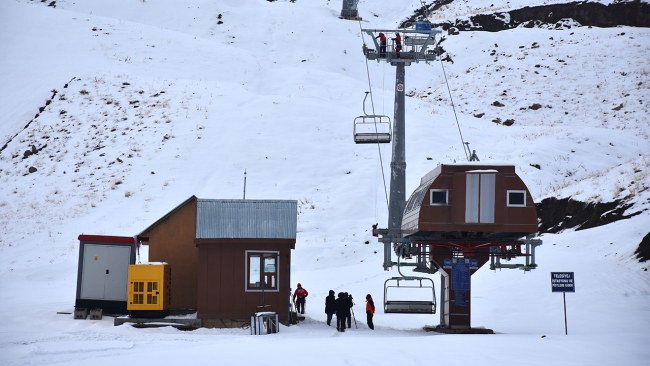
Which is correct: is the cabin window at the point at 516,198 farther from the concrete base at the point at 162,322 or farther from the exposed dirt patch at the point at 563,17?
the exposed dirt patch at the point at 563,17

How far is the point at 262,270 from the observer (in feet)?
77.5

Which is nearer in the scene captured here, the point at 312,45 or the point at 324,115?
the point at 324,115

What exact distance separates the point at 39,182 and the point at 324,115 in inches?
806

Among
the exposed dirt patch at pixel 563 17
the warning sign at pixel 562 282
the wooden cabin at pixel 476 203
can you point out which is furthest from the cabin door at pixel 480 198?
the exposed dirt patch at pixel 563 17

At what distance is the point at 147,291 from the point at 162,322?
1450 millimetres

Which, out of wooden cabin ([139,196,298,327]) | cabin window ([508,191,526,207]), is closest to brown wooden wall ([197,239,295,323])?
wooden cabin ([139,196,298,327])

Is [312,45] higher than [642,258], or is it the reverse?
[312,45]

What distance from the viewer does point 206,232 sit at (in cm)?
2328

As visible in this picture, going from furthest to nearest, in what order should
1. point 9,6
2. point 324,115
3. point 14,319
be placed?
1. point 9,6
2. point 324,115
3. point 14,319

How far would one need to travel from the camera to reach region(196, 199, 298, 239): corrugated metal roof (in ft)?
76.4

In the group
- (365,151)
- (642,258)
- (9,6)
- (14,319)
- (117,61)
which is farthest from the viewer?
(9,6)

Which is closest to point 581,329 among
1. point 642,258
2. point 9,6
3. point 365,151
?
point 642,258

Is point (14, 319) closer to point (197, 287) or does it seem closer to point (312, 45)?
point (197, 287)

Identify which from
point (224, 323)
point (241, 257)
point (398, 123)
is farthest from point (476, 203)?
point (224, 323)
